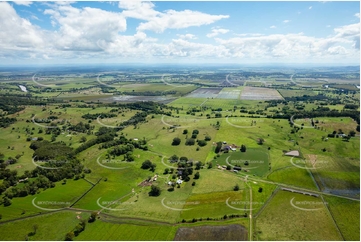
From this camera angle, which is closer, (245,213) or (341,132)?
(245,213)

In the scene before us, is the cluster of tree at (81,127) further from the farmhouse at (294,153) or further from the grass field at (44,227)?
the farmhouse at (294,153)

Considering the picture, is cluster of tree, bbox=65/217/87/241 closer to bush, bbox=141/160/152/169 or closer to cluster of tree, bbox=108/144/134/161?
bush, bbox=141/160/152/169

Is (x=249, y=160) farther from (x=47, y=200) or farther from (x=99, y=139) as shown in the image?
(x=47, y=200)

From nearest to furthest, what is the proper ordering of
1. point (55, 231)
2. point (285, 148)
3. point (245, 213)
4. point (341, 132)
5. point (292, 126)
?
point (55, 231) → point (245, 213) → point (285, 148) → point (341, 132) → point (292, 126)

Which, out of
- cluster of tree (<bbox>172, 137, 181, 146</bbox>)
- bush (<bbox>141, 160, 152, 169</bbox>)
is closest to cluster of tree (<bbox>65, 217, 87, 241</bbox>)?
bush (<bbox>141, 160, 152, 169</bbox>)

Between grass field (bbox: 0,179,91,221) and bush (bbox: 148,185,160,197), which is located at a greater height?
bush (bbox: 148,185,160,197)

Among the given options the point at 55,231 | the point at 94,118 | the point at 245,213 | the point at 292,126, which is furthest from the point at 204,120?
the point at 55,231

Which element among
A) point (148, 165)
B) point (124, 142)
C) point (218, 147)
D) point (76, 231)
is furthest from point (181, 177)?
point (124, 142)

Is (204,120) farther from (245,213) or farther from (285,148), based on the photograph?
(245,213)

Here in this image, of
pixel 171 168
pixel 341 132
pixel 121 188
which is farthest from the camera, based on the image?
pixel 341 132
